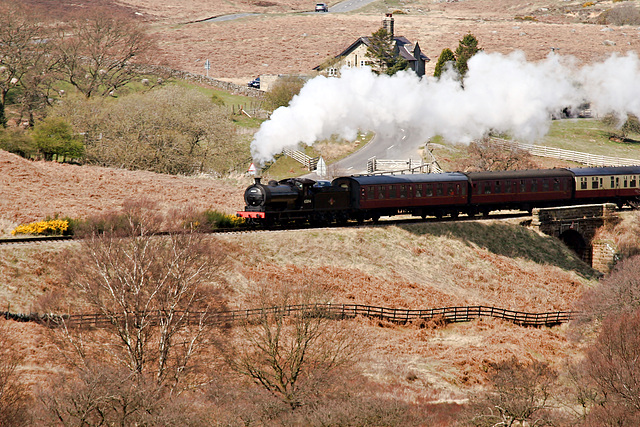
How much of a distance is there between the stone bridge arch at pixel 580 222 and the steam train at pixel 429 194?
1.06 metres

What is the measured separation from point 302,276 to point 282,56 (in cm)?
10928

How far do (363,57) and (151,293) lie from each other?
7565 cm

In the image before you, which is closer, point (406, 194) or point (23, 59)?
point (406, 194)

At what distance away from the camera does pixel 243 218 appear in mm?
45812

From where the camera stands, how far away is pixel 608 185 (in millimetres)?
59250

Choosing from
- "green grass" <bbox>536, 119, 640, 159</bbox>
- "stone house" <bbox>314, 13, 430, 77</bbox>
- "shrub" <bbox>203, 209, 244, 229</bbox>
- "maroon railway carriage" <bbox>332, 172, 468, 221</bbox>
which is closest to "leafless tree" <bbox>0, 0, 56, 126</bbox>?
"stone house" <bbox>314, 13, 430, 77</bbox>

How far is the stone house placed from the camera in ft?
341

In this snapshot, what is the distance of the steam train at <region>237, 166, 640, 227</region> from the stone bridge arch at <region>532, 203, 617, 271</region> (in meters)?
1.06

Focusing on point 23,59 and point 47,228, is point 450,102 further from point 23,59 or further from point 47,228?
point 23,59

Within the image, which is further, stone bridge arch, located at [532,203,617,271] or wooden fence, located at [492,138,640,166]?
wooden fence, located at [492,138,640,166]

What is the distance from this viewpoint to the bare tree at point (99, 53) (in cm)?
8744

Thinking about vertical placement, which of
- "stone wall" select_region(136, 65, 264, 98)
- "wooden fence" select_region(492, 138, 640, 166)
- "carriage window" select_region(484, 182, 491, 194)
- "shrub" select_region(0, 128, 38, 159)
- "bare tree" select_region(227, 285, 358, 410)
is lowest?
"bare tree" select_region(227, 285, 358, 410)

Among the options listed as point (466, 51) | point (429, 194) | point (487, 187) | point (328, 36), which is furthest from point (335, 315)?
point (328, 36)

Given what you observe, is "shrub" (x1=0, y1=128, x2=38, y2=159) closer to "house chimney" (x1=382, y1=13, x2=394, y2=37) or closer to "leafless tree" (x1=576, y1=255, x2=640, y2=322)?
"leafless tree" (x1=576, y1=255, x2=640, y2=322)
